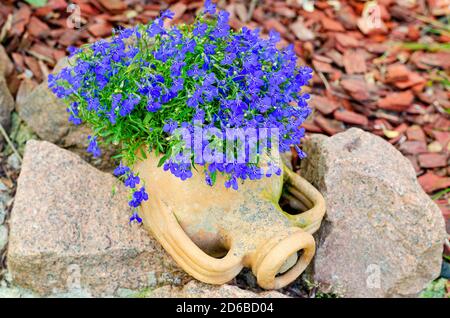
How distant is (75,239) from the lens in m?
2.53

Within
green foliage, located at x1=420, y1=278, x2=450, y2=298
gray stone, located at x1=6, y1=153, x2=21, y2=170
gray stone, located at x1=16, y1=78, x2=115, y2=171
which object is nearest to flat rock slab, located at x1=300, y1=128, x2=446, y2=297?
green foliage, located at x1=420, y1=278, x2=450, y2=298

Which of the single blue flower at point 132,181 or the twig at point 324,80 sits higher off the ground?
the single blue flower at point 132,181

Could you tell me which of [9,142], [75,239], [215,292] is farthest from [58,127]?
[215,292]

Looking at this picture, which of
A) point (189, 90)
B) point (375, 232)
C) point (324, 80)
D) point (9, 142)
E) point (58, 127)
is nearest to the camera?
point (189, 90)

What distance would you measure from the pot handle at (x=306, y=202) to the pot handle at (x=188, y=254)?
30 cm

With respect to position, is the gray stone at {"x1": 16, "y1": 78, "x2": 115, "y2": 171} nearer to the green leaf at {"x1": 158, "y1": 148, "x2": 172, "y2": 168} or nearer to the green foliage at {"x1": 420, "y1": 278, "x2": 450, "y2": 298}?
the green leaf at {"x1": 158, "y1": 148, "x2": 172, "y2": 168}

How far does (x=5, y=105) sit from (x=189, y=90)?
1258 millimetres

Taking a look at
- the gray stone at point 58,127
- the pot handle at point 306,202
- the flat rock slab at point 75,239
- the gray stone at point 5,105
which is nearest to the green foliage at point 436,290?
the pot handle at point 306,202

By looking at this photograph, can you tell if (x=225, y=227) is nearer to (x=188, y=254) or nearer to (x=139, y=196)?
(x=188, y=254)

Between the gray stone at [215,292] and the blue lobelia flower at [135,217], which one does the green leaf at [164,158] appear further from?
the gray stone at [215,292]

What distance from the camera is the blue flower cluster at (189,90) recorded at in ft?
7.56

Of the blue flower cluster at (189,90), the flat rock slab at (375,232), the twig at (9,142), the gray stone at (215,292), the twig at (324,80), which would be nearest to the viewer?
the blue flower cluster at (189,90)

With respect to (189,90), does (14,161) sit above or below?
below
